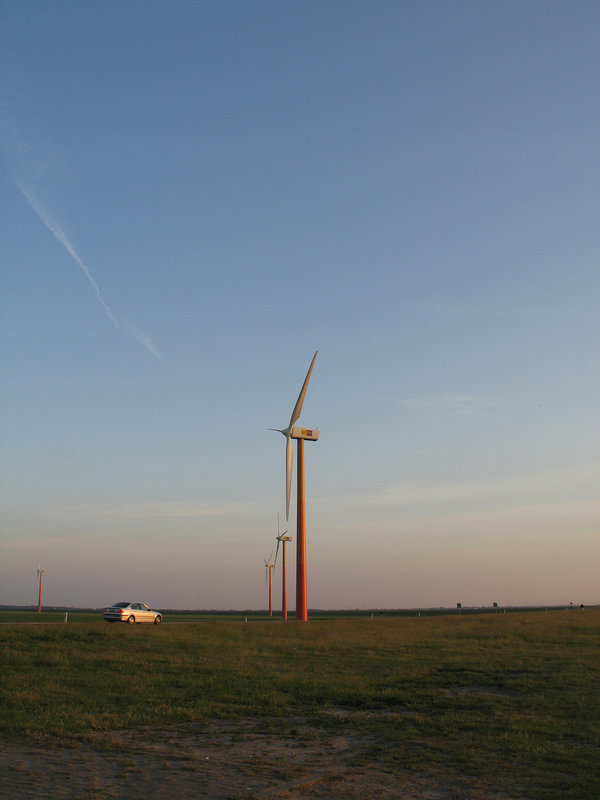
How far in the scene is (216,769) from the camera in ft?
53.1

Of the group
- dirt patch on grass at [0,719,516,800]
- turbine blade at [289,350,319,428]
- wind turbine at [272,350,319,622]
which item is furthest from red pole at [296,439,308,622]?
dirt patch on grass at [0,719,516,800]

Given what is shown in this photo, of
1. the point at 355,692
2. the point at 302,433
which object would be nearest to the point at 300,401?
the point at 302,433

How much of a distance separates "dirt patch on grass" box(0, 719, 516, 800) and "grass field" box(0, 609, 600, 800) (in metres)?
0.70

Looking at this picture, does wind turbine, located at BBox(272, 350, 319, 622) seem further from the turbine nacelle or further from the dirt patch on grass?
the dirt patch on grass

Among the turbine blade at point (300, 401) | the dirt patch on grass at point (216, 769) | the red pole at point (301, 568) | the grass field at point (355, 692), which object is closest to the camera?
the dirt patch on grass at point (216, 769)

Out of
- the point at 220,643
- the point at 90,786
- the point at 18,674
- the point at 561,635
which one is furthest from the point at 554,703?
the point at 561,635

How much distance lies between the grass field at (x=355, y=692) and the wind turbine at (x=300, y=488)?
18868 millimetres

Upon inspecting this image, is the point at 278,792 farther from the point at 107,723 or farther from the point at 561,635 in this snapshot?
the point at 561,635

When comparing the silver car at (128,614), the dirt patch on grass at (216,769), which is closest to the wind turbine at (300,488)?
the silver car at (128,614)

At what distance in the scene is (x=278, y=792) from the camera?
14031 millimetres

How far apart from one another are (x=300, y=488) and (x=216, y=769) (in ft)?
188

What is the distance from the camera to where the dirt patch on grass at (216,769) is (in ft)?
46.2

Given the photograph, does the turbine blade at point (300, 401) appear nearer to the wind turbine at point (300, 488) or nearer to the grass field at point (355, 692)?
the wind turbine at point (300, 488)

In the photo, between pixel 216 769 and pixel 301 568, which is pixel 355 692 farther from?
pixel 301 568
